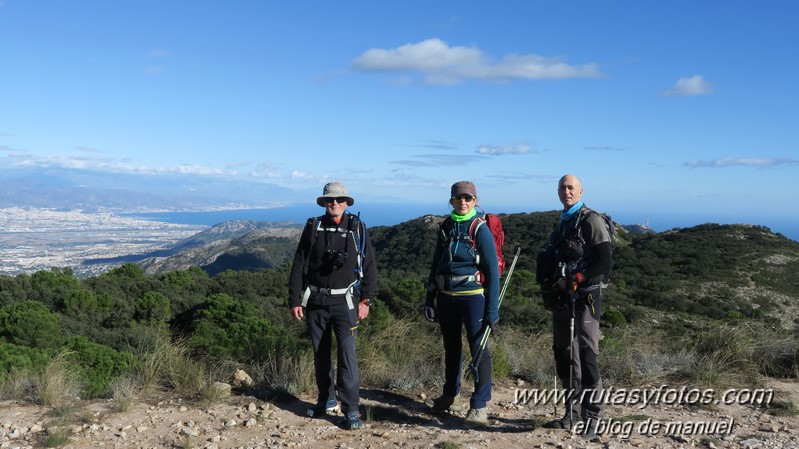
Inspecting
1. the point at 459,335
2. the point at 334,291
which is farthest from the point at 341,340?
the point at 459,335

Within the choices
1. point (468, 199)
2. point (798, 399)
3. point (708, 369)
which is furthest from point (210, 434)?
point (798, 399)

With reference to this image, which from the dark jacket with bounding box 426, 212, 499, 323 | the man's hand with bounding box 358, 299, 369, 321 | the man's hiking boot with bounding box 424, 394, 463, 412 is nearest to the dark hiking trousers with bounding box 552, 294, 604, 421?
the dark jacket with bounding box 426, 212, 499, 323

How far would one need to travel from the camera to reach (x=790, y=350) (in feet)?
18.8

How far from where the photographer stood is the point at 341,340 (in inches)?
165

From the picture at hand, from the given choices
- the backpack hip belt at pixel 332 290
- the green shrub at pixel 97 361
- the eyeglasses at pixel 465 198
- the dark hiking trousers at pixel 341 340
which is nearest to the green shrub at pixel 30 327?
the green shrub at pixel 97 361

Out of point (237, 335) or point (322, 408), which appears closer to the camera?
point (322, 408)

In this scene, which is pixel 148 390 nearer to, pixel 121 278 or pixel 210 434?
pixel 210 434

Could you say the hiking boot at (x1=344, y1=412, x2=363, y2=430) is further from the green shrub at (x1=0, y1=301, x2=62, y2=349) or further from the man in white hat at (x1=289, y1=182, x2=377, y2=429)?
the green shrub at (x1=0, y1=301, x2=62, y2=349)

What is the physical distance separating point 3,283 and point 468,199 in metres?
19.9

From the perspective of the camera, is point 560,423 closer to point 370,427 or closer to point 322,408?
point 370,427

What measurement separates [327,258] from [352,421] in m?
1.22

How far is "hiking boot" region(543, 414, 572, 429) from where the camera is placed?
3947 mm

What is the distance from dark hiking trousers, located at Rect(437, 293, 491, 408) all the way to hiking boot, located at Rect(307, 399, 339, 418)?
92cm

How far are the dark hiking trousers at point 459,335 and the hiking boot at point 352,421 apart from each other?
2.54 ft
